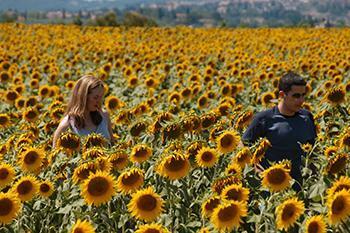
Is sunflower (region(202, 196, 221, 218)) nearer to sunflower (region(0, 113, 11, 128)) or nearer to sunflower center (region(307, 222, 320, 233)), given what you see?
sunflower center (region(307, 222, 320, 233))

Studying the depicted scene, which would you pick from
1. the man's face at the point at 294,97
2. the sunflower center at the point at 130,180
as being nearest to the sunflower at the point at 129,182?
the sunflower center at the point at 130,180

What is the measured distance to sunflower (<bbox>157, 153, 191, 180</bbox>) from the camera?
3867 mm

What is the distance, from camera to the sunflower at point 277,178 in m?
3.73

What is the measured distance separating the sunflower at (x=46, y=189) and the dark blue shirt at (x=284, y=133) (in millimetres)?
1621

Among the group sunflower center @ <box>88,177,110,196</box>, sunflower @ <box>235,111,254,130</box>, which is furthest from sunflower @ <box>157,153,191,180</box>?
sunflower @ <box>235,111,254,130</box>

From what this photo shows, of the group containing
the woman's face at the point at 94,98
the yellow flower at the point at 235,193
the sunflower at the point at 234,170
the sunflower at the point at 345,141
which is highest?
the woman's face at the point at 94,98

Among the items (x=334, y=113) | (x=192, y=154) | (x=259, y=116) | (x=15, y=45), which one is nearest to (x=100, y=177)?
(x=192, y=154)

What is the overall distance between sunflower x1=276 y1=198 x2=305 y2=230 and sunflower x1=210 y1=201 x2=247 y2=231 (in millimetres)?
202

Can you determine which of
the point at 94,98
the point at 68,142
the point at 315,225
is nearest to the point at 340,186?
the point at 315,225

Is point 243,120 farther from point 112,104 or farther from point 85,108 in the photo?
point 112,104

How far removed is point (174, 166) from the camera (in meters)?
3.89

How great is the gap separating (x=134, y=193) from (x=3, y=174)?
3.74 ft

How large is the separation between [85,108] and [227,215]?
2.53 meters

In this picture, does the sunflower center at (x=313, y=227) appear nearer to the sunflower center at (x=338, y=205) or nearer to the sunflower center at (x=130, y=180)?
the sunflower center at (x=338, y=205)
